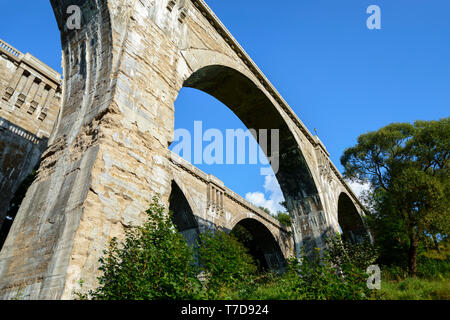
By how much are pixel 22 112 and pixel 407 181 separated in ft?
55.7

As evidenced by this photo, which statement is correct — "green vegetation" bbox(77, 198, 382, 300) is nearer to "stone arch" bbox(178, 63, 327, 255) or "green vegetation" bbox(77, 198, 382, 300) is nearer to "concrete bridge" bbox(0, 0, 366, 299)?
"concrete bridge" bbox(0, 0, 366, 299)

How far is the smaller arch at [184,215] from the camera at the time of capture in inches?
579

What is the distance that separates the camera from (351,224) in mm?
20125

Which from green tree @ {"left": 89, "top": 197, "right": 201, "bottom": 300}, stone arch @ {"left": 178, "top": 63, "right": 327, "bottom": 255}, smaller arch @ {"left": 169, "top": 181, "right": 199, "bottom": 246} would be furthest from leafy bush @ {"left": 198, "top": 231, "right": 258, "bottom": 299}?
smaller arch @ {"left": 169, "top": 181, "right": 199, "bottom": 246}

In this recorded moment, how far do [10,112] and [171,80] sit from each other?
1067 cm

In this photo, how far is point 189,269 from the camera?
10.1 ft

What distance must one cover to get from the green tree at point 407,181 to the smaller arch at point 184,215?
927cm

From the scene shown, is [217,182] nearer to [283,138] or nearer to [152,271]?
[283,138]

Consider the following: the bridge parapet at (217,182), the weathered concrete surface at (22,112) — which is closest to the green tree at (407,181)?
the bridge parapet at (217,182)

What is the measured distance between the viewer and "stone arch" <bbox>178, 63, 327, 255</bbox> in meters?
9.23

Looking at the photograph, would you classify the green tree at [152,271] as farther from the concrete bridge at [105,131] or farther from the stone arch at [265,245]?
the stone arch at [265,245]

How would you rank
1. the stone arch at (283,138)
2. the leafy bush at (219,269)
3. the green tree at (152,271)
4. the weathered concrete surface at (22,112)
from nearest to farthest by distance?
the green tree at (152,271) → the leafy bush at (219,269) → the stone arch at (283,138) → the weathered concrete surface at (22,112)

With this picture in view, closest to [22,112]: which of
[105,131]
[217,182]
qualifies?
[217,182]
